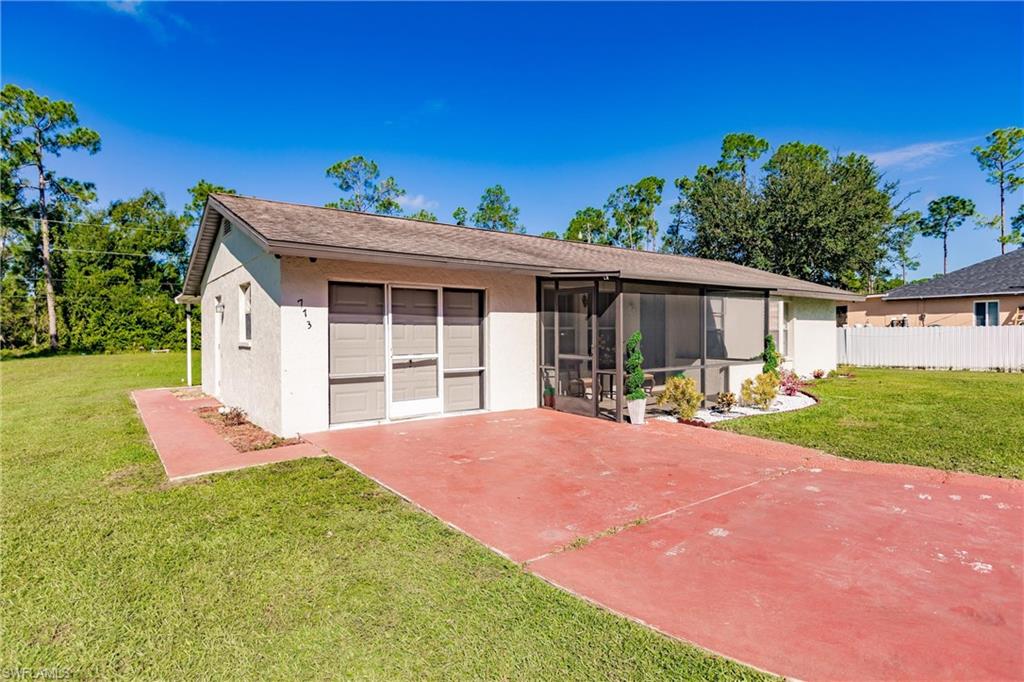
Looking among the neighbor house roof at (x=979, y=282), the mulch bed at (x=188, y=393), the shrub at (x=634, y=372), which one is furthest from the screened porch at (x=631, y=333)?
the neighbor house roof at (x=979, y=282)

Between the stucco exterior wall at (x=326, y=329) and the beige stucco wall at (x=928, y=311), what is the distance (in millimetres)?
18970

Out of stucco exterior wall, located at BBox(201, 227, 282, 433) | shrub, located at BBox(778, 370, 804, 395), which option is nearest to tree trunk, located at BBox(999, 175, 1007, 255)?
shrub, located at BBox(778, 370, 804, 395)

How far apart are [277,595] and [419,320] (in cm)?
595

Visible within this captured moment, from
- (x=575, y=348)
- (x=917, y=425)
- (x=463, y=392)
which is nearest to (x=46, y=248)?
(x=463, y=392)

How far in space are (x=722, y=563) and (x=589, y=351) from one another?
5.76 m

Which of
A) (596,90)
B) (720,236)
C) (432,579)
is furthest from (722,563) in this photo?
(720,236)

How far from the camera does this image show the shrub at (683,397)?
895 cm

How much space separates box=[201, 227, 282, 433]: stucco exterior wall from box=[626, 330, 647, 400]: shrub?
558 centimetres

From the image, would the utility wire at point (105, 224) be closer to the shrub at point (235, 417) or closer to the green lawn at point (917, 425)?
the shrub at point (235, 417)

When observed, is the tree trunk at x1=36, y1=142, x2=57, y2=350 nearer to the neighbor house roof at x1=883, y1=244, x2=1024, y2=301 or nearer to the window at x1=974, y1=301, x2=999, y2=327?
the neighbor house roof at x1=883, y1=244, x2=1024, y2=301

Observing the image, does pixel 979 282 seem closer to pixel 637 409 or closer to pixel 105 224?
pixel 637 409

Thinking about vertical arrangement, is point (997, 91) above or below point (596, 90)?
below

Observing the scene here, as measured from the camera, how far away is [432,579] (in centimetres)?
325

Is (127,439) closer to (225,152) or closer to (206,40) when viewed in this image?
(206,40)
